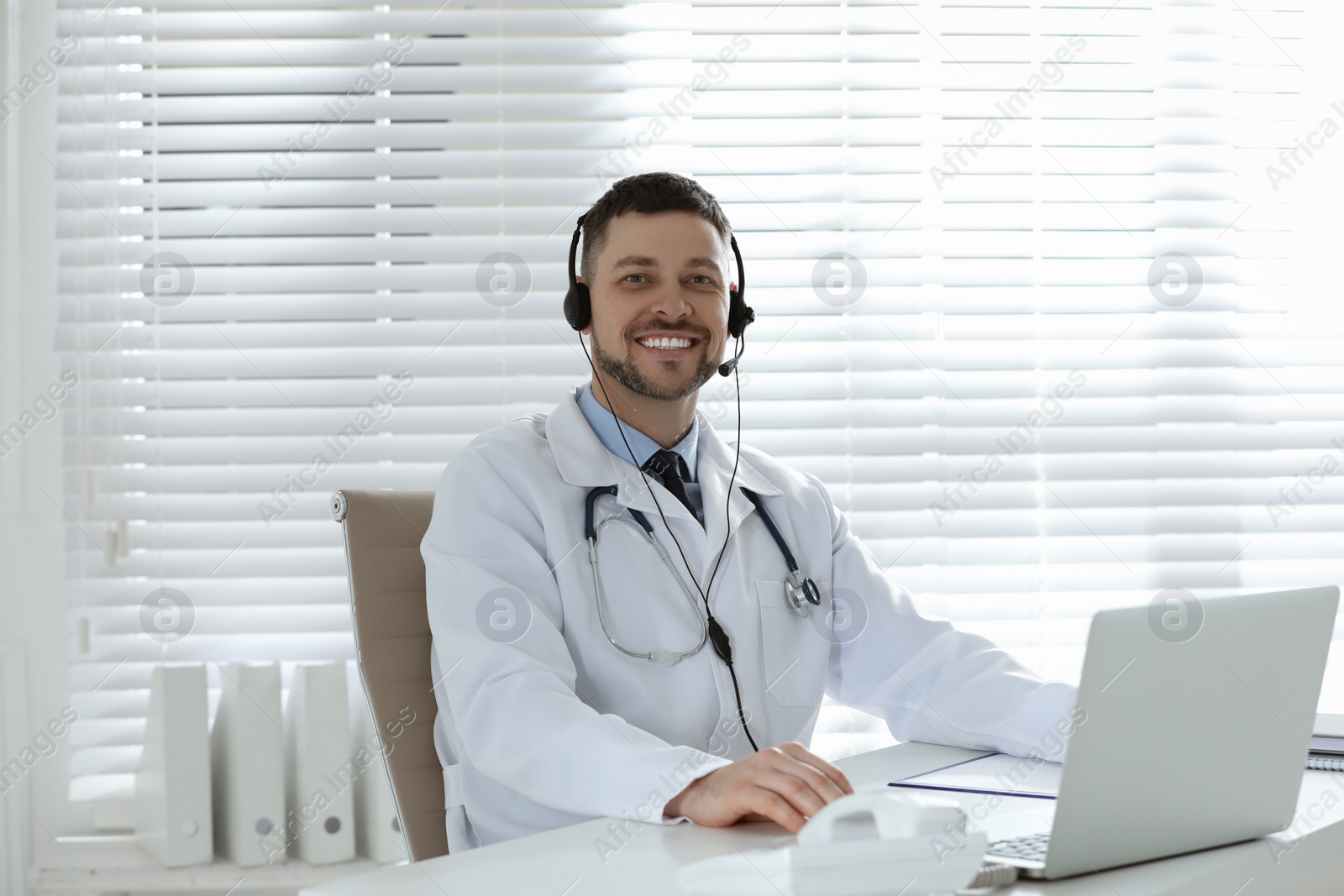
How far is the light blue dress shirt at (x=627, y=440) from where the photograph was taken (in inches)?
62.4

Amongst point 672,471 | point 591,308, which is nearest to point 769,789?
point 672,471

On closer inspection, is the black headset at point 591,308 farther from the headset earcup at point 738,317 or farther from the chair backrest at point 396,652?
the chair backrest at point 396,652

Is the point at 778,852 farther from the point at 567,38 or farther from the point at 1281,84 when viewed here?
the point at 1281,84

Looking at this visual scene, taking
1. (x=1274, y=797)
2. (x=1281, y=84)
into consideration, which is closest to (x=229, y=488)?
(x=1274, y=797)

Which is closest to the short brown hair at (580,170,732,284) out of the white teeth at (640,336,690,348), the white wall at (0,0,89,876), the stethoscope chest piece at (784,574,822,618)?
the white teeth at (640,336,690,348)

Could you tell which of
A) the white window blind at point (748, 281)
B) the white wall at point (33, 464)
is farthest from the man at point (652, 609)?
the white wall at point (33, 464)

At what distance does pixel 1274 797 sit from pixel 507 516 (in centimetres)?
92

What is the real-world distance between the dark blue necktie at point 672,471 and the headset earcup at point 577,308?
0.25m

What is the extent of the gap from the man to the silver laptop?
9.9 inches

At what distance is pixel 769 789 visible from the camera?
3.02 ft

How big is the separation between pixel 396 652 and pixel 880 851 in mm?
773

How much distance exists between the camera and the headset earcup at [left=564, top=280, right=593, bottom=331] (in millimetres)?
Result: 1657

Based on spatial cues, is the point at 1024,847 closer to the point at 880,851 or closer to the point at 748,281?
the point at 880,851

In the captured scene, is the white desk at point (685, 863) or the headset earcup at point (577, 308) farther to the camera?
the headset earcup at point (577, 308)
